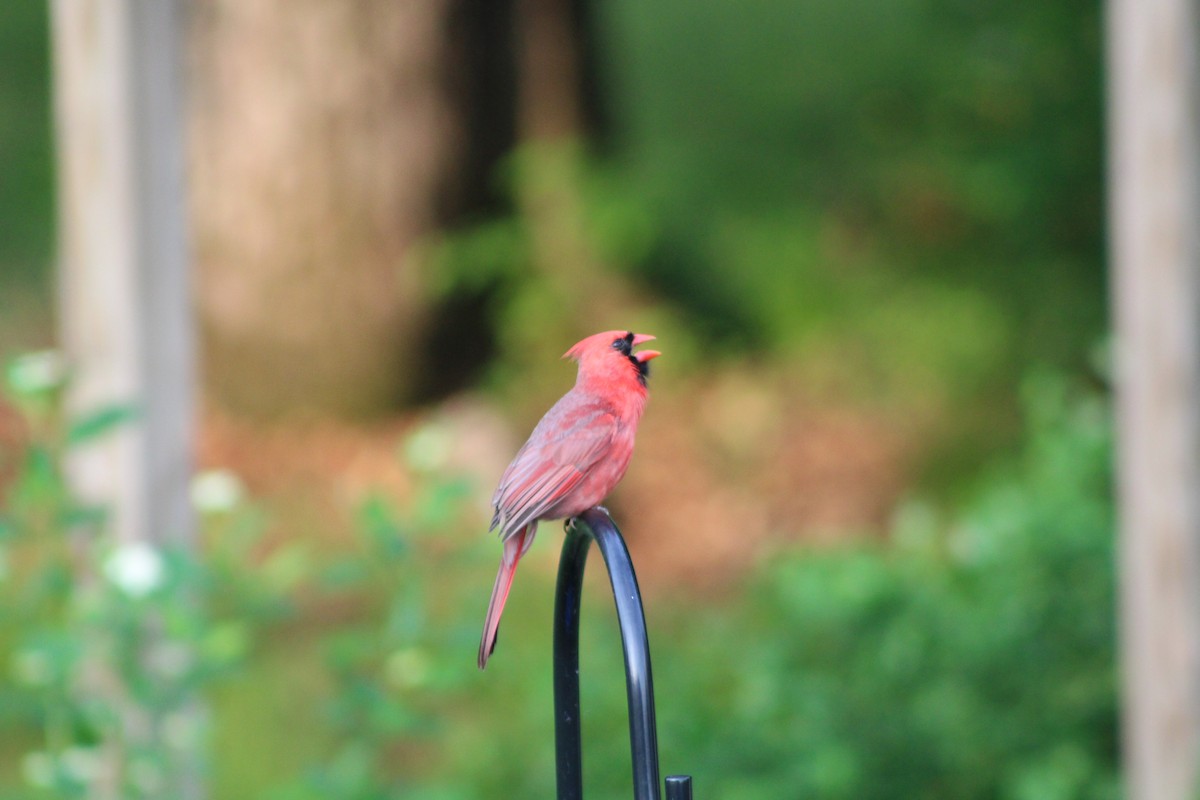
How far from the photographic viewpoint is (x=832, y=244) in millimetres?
6516

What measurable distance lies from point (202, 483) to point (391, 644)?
0.49m

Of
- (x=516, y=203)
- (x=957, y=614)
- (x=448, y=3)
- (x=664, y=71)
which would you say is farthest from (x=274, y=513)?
(x=664, y=71)

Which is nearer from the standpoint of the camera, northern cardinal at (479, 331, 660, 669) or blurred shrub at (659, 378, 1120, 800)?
northern cardinal at (479, 331, 660, 669)

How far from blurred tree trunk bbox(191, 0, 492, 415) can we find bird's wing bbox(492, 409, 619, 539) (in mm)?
4014

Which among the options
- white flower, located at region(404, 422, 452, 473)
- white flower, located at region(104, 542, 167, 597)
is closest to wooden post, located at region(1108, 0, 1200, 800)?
white flower, located at region(404, 422, 452, 473)

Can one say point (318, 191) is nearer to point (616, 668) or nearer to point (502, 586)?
point (616, 668)

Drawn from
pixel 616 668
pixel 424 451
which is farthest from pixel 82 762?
pixel 616 668

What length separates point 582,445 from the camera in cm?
145

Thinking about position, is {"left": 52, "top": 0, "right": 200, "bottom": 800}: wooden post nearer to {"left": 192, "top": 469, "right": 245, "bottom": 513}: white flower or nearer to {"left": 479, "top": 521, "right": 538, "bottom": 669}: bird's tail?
{"left": 192, "top": 469, "right": 245, "bottom": 513}: white flower

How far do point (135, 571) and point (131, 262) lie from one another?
1.83 feet

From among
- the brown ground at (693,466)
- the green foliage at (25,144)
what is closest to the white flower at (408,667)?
the brown ground at (693,466)

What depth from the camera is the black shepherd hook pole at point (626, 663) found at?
123 centimetres

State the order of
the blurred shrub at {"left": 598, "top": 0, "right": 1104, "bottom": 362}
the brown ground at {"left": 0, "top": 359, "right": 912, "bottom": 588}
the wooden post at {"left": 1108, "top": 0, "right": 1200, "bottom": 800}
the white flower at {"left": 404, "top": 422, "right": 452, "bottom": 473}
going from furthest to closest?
the brown ground at {"left": 0, "top": 359, "right": 912, "bottom": 588}, the blurred shrub at {"left": 598, "top": 0, "right": 1104, "bottom": 362}, the wooden post at {"left": 1108, "top": 0, "right": 1200, "bottom": 800}, the white flower at {"left": 404, "top": 422, "right": 452, "bottom": 473}

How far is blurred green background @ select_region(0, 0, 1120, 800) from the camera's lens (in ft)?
7.95
